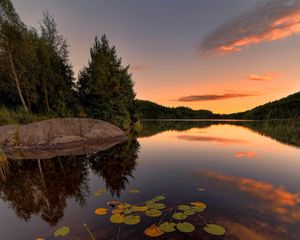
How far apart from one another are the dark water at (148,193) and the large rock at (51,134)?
407 cm

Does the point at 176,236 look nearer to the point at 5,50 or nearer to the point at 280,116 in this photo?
the point at 5,50

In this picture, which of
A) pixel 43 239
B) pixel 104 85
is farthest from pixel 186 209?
pixel 104 85

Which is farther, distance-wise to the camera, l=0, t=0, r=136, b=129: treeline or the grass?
l=0, t=0, r=136, b=129: treeline

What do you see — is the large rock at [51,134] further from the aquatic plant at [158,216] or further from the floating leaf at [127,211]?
the floating leaf at [127,211]

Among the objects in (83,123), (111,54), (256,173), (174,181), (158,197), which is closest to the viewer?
(158,197)

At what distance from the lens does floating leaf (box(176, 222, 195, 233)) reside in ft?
11.5

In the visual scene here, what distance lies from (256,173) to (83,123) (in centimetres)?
1422

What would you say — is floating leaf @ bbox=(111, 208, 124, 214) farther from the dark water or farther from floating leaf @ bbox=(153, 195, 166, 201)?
floating leaf @ bbox=(153, 195, 166, 201)

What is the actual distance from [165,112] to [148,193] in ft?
484

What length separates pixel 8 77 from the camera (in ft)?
64.0

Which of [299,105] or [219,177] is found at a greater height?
[299,105]

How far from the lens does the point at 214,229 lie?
11.8 feet

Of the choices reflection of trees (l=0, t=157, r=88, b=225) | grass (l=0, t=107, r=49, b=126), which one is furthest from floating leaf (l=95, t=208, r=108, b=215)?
grass (l=0, t=107, r=49, b=126)

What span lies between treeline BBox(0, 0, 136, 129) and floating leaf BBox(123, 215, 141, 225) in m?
18.1
